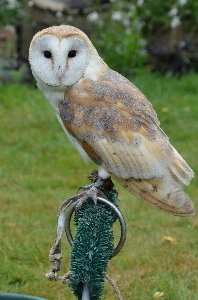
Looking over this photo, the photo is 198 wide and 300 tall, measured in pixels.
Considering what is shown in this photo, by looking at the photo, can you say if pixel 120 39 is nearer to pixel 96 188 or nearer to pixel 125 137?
pixel 125 137

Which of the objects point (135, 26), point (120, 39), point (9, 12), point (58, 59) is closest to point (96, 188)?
point (58, 59)

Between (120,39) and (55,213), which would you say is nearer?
(55,213)

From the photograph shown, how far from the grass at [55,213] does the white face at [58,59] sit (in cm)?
147

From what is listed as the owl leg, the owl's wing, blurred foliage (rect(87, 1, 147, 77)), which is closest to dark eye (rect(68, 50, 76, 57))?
the owl's wing

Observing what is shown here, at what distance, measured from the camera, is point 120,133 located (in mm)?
2508

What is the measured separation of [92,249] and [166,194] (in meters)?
0.42

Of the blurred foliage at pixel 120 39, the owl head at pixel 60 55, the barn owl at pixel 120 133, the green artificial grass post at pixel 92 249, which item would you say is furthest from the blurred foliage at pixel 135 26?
the green artificial grass post at pixel 92 249

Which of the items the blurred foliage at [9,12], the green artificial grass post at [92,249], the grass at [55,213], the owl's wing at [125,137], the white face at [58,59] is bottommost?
the grass at [55,213]

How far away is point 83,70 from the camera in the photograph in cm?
241

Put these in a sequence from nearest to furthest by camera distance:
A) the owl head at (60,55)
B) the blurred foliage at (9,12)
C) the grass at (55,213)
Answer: the owl head at (60,55), the grass at (55,213), the blurred foliage at (9,12)

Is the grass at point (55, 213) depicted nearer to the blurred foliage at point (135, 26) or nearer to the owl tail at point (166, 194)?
the blurred foliage at point (135, 26)

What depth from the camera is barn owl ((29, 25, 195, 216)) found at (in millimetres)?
2477

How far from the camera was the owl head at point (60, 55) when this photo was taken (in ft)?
7.50

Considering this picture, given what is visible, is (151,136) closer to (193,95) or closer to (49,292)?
(49,292)
